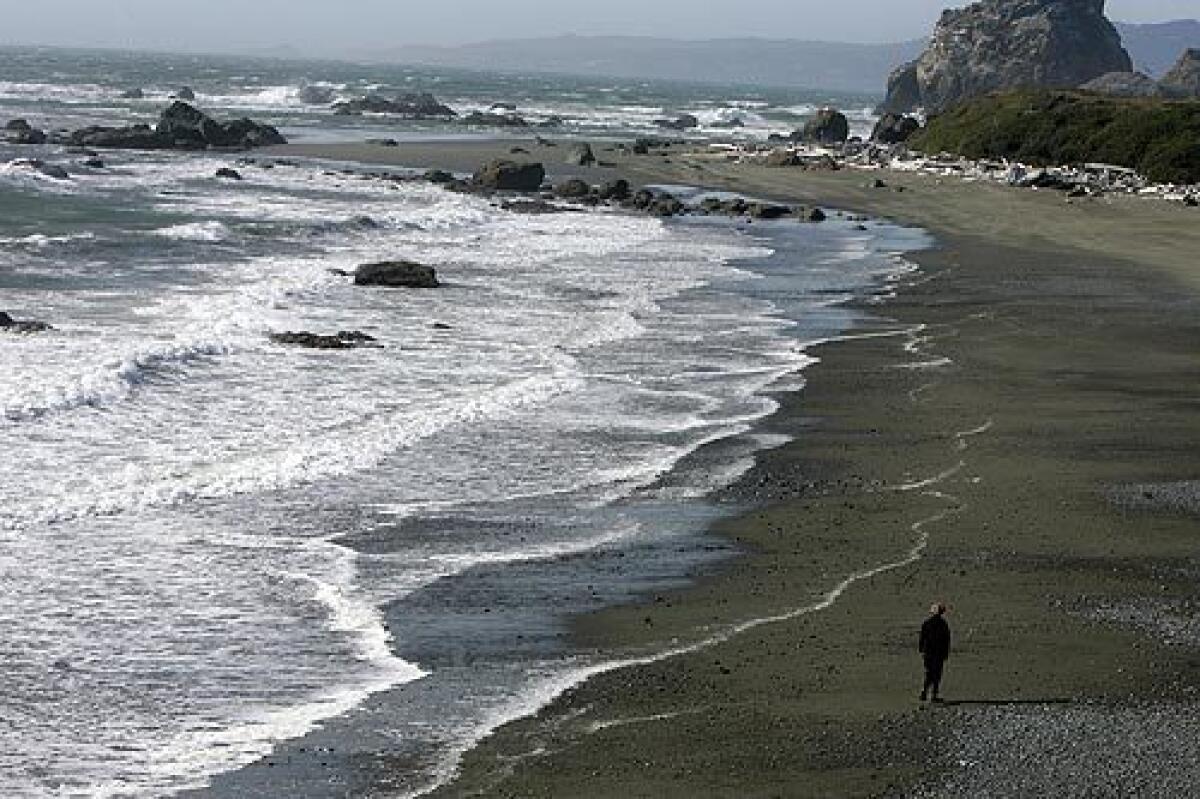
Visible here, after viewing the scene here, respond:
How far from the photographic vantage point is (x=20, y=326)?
29844 mm

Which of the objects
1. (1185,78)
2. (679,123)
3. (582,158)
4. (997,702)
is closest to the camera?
(997,702)

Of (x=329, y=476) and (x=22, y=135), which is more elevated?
(x=22, y=135)

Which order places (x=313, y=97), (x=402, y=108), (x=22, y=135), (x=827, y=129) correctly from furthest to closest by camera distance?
(x=313, y=97) → (x=402, y=108) → (x=827, y=129) → (x=22, y=135)

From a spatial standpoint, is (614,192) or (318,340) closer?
(318,340)

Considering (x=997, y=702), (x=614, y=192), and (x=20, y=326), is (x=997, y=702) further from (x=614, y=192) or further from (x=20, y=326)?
(x=614, y=192)

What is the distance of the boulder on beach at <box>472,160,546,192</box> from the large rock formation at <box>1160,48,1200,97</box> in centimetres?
7037

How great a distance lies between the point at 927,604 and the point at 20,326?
18175 mm

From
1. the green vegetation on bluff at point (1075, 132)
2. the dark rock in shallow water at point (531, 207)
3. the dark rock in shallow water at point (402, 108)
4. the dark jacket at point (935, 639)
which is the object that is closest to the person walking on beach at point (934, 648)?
the dark jacket at point (935, 639)

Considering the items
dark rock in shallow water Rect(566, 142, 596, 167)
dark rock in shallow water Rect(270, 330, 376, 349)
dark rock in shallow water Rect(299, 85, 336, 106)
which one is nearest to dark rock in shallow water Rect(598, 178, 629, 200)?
dark rock in shallow water Rect(566, 142, 596, 167)

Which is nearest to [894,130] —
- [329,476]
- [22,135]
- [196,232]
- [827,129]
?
[827,129]

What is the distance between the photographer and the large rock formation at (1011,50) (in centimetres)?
15575

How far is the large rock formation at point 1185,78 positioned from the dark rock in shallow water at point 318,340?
345ft

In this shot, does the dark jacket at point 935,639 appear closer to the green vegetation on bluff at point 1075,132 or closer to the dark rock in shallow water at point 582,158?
the green vegetation on bluff at point 1075,132

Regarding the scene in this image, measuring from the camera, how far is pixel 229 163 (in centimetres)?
7612
